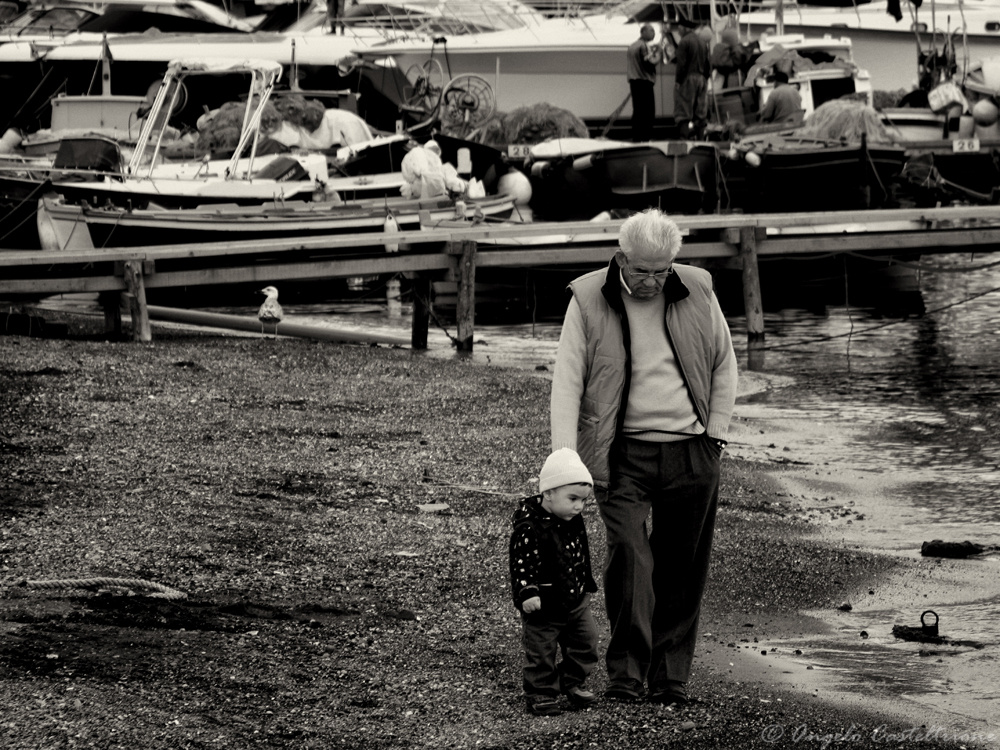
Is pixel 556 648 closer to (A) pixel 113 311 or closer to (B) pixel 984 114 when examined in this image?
(A) pixel 113 311

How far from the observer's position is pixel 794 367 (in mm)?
17172

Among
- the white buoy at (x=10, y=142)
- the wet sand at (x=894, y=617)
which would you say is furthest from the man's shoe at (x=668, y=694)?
the white buoy at (x=10, y=142)

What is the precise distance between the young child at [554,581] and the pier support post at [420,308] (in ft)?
40.3

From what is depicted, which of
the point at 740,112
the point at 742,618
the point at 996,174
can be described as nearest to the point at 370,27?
the point at 740,112

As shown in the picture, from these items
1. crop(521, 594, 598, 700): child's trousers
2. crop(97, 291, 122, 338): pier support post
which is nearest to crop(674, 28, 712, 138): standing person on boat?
crop(97, 291, 122, 338): pier support post

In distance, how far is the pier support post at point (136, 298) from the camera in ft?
51.8

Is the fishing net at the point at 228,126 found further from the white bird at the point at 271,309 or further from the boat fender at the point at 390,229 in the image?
the white bird at the point at 271,309

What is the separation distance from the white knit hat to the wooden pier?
1142cm

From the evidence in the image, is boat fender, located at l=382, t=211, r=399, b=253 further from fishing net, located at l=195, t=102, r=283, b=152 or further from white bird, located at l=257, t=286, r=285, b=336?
fishing net, located at l=195, t=102, r=283, b=152

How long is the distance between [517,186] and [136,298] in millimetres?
11182

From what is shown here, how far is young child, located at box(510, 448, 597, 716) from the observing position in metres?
4.97

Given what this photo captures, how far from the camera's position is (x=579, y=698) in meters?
5.19

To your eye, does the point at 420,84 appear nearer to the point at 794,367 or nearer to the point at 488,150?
the point at 488,150

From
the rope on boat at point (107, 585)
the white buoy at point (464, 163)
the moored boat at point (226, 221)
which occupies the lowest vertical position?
the rope on boat at point (107, 585)
